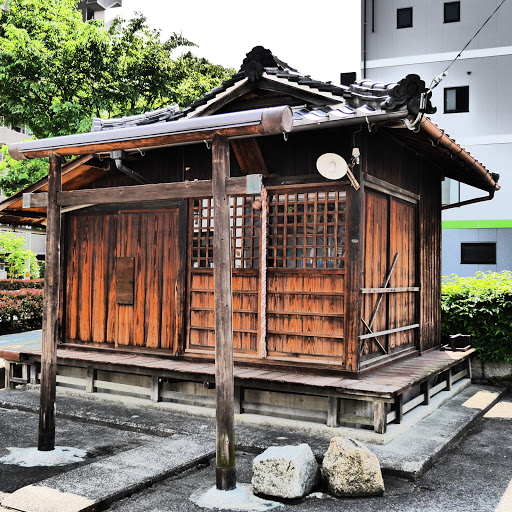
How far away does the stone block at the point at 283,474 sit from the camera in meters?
5.21

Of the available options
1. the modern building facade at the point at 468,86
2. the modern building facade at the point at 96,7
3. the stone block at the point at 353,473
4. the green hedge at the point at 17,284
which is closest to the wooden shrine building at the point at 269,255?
the stone block at the point at 353,473

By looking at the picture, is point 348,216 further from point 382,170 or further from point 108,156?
point 108,156

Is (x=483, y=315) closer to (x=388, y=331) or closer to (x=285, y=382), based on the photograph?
(x=388, y=331)

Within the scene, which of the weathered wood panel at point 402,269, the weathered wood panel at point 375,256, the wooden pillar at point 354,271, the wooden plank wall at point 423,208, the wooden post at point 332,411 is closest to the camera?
the wooden post at point 332,411

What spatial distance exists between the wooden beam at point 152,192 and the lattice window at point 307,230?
2496mm

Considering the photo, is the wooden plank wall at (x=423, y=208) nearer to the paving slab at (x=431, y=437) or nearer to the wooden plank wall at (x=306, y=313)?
the paving slab at (x=431, y=437)

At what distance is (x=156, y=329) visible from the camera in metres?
9.26

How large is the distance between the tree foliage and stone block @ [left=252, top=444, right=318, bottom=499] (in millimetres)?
14426

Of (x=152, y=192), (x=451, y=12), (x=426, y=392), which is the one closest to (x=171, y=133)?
(x=152, y=192)

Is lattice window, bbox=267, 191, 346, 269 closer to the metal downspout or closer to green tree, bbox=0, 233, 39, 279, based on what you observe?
the metal downspout

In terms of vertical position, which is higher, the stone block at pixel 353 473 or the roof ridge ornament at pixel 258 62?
the roof ridge ornament at pixel 258 62

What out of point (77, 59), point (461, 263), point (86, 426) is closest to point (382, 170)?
point (86, 426)

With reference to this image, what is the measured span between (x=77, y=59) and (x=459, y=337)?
1390 centimetres

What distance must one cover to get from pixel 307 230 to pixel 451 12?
1879 cm
